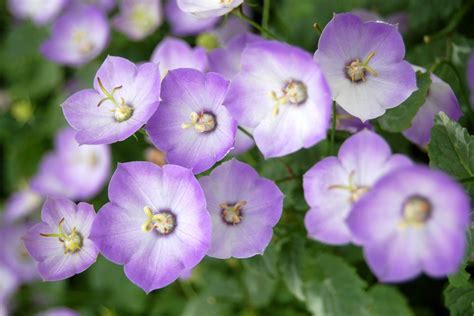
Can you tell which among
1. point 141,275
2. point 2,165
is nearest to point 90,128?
point 141,275

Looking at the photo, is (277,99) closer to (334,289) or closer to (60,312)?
(334,289)

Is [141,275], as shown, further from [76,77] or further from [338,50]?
[76,77]

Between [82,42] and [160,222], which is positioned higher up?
[160,222]

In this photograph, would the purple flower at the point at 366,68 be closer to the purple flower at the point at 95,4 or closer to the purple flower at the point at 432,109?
the purple flower at the point at 432,109

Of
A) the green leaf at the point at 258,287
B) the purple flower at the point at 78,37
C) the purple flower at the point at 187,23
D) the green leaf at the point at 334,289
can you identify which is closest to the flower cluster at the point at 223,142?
the green leaf at the point at 334,289

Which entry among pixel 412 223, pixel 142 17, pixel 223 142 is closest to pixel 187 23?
pixel 142 17

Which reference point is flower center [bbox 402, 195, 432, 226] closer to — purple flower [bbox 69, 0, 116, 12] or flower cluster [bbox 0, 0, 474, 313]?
flower cluster [bbox 0, 0, 474, 313]
